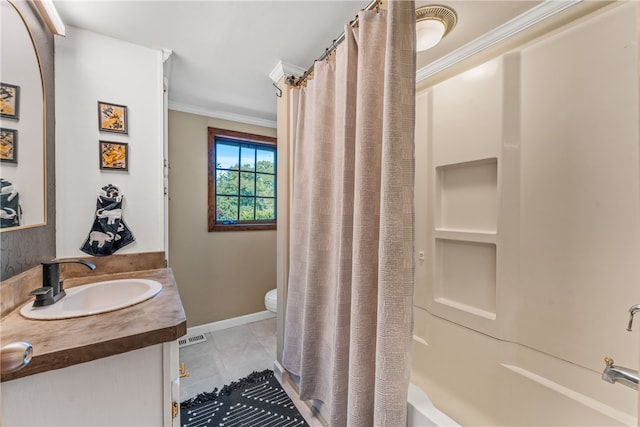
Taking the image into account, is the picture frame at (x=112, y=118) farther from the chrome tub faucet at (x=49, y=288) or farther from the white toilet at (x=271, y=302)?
the white toilet at (x=271, y=302)

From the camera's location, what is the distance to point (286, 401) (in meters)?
1.65

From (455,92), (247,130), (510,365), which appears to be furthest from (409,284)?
(247,130)

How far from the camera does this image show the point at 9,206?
0.94 meters

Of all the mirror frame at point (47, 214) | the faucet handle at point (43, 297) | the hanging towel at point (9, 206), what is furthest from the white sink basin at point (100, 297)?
the hanging towel at point (9, 206)

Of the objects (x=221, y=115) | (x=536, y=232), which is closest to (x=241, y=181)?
(x=221, y=115)

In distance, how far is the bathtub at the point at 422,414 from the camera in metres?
0.83

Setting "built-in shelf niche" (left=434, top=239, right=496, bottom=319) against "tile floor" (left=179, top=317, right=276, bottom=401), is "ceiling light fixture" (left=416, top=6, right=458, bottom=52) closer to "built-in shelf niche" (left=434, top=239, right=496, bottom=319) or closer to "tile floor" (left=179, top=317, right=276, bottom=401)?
"built-in shelf niche" (left=434, top=239, right=496, bottom=319)

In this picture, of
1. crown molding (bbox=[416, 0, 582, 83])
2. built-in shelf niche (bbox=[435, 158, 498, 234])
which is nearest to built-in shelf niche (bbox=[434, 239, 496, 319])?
built-in shelf niche (bbox=[435, 158, 498, 234])

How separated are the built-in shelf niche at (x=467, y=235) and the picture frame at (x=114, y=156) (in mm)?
2037

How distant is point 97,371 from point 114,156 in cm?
121

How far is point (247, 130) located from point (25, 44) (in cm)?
182

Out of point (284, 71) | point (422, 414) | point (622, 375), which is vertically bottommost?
point (422, 414)

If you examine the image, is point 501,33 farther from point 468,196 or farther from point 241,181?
point 241,181

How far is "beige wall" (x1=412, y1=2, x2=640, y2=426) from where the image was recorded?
111cm
